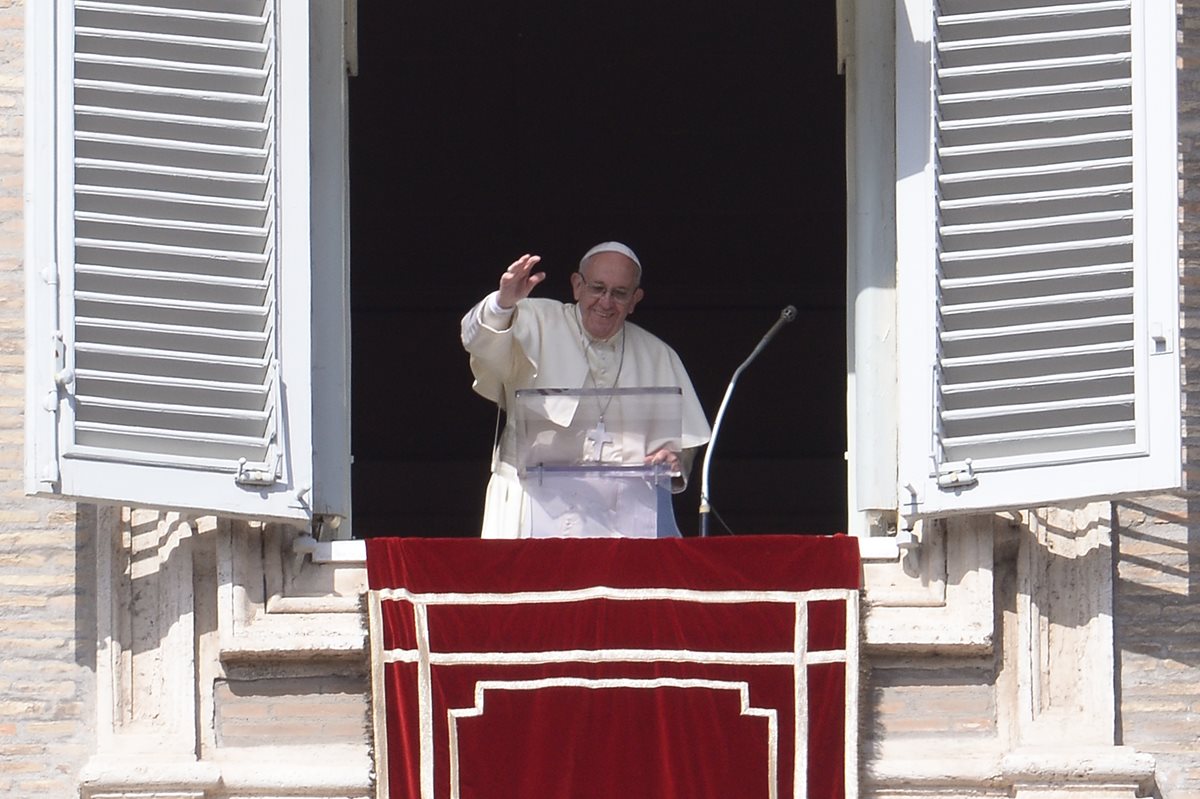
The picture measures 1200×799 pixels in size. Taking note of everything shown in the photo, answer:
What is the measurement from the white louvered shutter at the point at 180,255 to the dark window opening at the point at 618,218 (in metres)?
4.83

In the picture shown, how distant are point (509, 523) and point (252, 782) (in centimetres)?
112

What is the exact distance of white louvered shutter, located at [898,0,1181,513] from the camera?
6.69 m

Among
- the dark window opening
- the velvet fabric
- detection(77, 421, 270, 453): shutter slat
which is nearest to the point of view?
detection(77, 421, 270, 453): shutter slat

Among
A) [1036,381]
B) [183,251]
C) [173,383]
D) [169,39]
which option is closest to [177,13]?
[169,39]

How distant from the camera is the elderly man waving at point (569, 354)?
7402mm

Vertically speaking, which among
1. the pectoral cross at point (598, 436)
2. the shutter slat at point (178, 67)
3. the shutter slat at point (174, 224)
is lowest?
the pectoral cross at point (598, 436)

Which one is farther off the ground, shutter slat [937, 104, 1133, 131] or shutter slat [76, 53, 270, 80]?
shutter slat [76, 53, 270, 80]

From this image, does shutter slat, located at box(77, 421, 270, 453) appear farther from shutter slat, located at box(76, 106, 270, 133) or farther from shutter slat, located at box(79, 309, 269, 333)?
shutter slat, located at box(76, 106, 270, 133)

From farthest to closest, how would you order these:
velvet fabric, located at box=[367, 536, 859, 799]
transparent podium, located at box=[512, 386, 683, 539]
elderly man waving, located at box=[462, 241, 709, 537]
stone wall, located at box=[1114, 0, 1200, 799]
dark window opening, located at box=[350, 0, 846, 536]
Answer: dark window opening, located at box=[350, 0, 846, 536] → elderly man waving, located at box=[462, 241, 709, 537] → transparent podium, located at box=[512, 386, 683, 539] → stone wall, located at box=[1114, 0, 1200, 799] → velvet fabric, located at box=[367, 536, 859, 799]

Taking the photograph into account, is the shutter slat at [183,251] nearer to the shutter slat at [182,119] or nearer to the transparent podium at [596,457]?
the shutter slat at [182,119]

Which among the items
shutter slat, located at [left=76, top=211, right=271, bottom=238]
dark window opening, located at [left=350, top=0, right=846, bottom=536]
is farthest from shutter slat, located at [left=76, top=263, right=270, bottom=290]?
dark window opening, located at [left=350, top=0, right=846, bottom=536]

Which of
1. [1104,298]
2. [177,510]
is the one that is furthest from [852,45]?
[177,510]

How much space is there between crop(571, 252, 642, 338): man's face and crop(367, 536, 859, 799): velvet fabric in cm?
121

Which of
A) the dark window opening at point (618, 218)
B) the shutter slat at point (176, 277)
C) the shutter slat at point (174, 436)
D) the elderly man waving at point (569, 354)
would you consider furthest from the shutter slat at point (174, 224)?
the dark window opening at point (618, 218)
